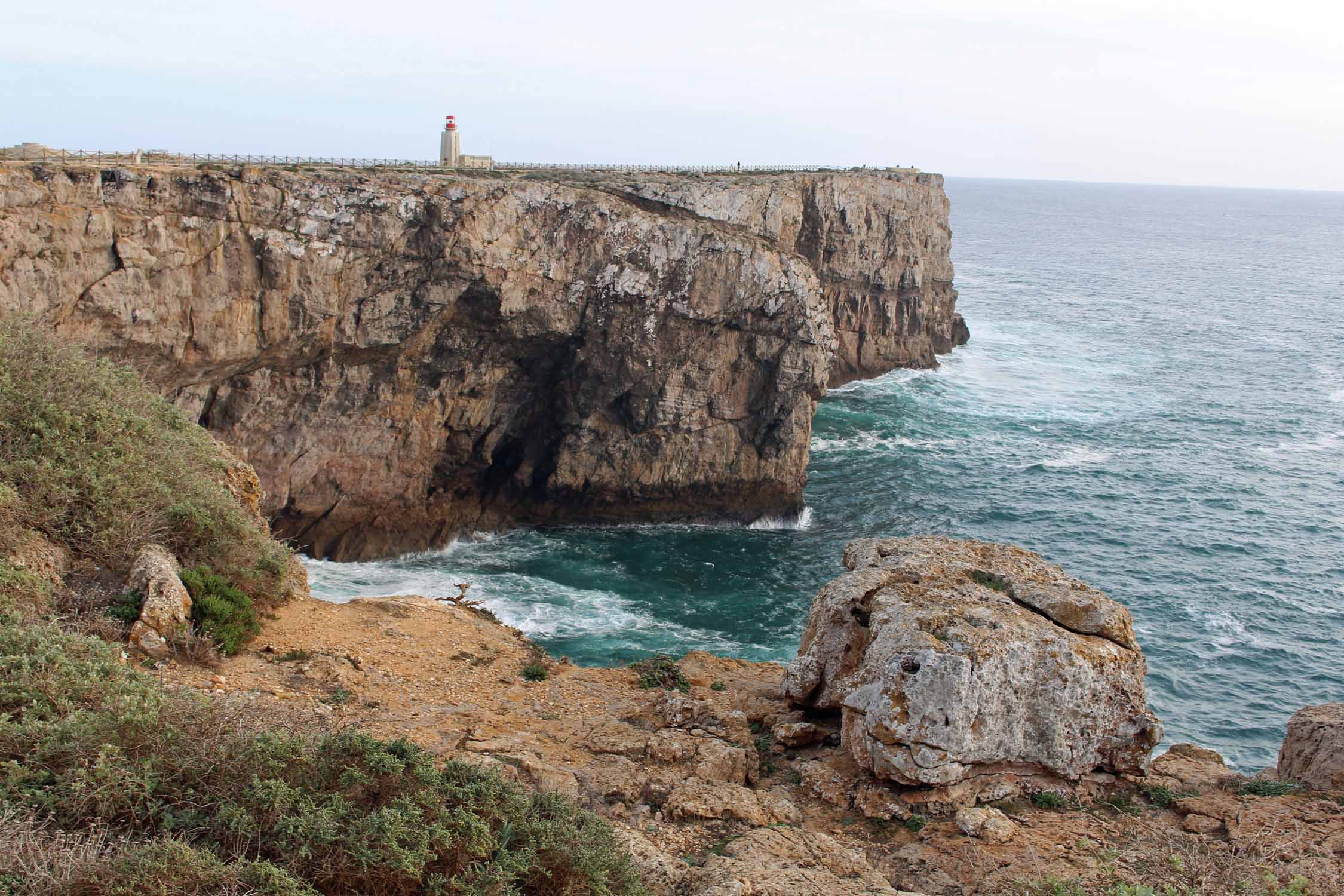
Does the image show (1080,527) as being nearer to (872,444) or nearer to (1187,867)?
(872,444)

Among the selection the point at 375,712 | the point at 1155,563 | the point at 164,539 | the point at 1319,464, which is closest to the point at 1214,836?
the point at 375,712

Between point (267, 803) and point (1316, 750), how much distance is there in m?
13.6

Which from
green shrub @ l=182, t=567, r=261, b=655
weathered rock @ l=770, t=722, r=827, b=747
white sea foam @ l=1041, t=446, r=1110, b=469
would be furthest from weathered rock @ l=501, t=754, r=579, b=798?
white sea foam @ l=1041, t=446, r=1110, b=469

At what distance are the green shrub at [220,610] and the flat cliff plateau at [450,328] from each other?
1627 cm

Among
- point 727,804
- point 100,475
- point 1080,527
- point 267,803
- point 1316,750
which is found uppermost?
point 100,475

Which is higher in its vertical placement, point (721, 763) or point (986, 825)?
point (986, 825)

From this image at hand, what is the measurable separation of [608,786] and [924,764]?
4.29m

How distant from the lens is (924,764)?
12922mm

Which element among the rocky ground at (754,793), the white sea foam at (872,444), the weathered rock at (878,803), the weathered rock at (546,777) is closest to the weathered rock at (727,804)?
the rocky ground at (754,793)

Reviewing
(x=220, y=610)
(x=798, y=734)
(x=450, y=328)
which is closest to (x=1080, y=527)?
(x=450, y=328)

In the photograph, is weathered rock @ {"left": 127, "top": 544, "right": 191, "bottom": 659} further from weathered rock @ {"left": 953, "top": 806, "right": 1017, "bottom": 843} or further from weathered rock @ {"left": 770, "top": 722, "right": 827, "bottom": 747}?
weathered rock @ {"left": 953, "top": 806, "right": 1017, "bottom": 843}

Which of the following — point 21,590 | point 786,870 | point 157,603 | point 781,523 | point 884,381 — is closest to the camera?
point 786,870

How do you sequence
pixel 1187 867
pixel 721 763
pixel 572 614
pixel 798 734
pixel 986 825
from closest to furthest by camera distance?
1. pixel 1187 867
2. pixel 986 825
3. pixel 721 763
4. pixel 798 734
5. pixel 572 614

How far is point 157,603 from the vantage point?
14.7 m
